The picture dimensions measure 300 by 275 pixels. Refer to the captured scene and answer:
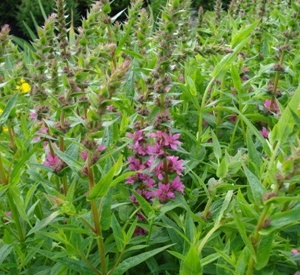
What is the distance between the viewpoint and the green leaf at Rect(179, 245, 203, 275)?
3.18 ft

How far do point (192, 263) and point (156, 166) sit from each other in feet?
1.17

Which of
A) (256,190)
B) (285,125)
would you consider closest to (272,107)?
(285,125)

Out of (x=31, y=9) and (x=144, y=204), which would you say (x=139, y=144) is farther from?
(x=31, y=9)

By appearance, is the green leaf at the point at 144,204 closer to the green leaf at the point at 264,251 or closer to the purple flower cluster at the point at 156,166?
the purple flower cluster at the point at 156,166

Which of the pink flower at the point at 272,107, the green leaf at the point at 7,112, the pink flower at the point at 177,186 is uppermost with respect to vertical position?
the green leaf at the point at 7,112

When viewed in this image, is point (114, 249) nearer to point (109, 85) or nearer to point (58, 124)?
point (58, 124)

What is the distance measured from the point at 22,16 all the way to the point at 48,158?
6.59m

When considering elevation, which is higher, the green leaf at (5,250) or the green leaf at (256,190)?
the green leaf at (256,190)

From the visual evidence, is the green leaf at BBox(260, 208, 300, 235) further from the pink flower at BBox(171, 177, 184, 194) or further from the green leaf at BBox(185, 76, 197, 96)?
the green leaf at BBox(185, 76, 197, 96)

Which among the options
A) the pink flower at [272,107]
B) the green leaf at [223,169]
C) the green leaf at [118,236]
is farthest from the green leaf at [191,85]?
the green leaf at [118,236]

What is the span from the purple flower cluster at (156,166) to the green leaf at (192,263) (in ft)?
0.99

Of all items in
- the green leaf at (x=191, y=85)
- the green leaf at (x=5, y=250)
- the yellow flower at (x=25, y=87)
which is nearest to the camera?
the green leaf at (x=5, y=250)

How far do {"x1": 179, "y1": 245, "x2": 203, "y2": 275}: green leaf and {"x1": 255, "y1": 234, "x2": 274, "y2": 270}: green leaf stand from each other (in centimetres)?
11

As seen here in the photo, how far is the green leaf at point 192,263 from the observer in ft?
3.18
